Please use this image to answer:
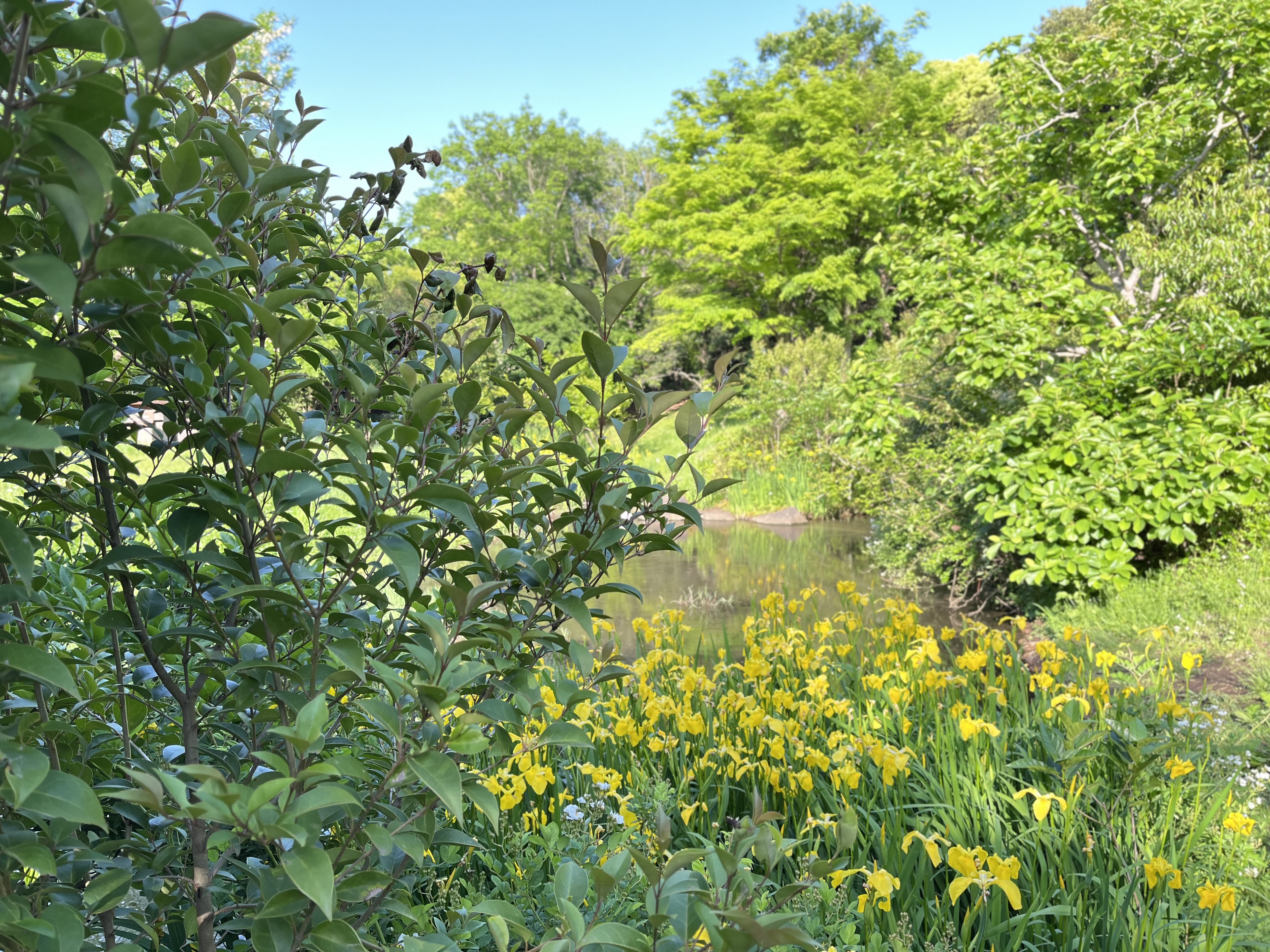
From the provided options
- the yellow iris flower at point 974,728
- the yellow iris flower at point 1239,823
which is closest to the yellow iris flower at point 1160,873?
the yellow iris flower at point 1239,823

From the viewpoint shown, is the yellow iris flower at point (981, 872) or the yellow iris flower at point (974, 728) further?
the yellow iris flower at point (974, 728)

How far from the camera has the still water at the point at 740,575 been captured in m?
6.28

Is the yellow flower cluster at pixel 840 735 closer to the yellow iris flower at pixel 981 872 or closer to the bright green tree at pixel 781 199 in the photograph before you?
the yellow iris flower at pixel 981 872

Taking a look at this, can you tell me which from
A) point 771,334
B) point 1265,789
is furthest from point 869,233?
point 1265,789

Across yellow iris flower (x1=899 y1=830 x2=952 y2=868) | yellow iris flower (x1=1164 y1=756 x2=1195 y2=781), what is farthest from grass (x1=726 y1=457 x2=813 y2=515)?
yellow iris flower (x1=899 y1=830 x2=952 y2=868)

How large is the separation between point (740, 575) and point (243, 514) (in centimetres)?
727

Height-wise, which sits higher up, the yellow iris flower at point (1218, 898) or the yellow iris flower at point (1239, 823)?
the yellow iris flower at point (1239, 823)

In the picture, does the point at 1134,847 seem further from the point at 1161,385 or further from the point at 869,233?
the point at 869,233

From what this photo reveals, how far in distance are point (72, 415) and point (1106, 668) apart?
9.44 feet

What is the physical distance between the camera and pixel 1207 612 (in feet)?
16.2

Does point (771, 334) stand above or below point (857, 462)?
above

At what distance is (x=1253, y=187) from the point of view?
5621 mm

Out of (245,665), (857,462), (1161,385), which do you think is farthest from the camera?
(857,462)

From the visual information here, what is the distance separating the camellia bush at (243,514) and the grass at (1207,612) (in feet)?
14.3
